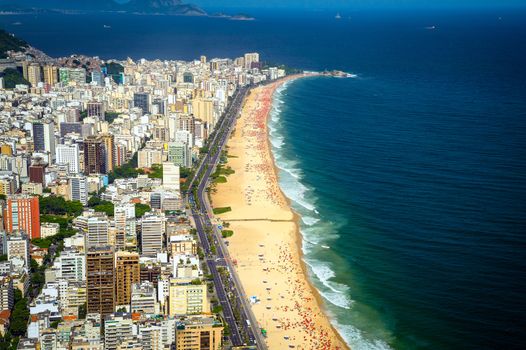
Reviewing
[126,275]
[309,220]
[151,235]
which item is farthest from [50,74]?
[126,275]

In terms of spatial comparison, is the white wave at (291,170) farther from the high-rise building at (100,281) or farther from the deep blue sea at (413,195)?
the high-rise building at (100,281)

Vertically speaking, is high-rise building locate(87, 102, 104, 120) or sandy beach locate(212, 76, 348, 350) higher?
high-rise building locate(87, 102, 104, 120)

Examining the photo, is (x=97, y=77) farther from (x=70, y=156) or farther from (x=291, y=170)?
(x=291, y=170)

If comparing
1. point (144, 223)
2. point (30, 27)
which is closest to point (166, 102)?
point (144, 223)

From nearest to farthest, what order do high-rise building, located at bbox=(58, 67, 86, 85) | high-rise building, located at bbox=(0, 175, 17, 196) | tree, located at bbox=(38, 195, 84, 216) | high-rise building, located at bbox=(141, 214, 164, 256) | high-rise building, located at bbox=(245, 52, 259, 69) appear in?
high-rise building, located at bbox=(141, 214, 164, 256)
tree, located at bbox=(38, 195, 84, 216)
high-rise building, located at bbox=(0, 175, 17, 196)
high-rise building, located at bbox=(58, 67, 86, 85)
high-rise building, located at bbox=(245, 52, 259, 69)

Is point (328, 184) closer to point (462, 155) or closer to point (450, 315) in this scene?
point (462, 155)

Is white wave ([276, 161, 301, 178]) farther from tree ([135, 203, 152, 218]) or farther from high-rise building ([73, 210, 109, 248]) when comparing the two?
high-rise building ([73, 210, 109, 248])

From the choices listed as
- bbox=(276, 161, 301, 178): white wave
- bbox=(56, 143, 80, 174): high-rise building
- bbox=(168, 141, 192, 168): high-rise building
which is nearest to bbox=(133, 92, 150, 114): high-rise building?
bbox=(168, 141, 192, 168): high-rise building
